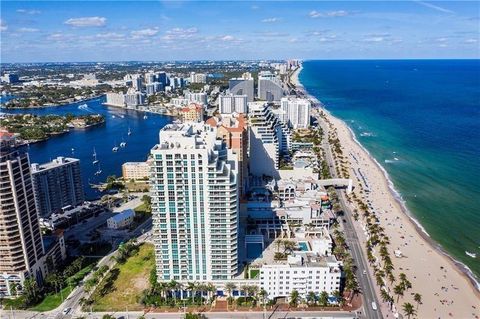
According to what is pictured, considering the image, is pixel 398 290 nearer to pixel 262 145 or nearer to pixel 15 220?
pixel 262 145

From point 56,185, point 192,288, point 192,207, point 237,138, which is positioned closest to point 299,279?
point 192,288

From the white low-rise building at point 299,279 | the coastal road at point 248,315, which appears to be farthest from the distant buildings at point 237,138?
the coastal road at point 248,315

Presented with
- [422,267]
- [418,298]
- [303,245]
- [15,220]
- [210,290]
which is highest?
[15,220]

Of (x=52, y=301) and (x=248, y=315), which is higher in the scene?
(x=52, y=301)

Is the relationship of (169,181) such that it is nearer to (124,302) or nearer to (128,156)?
(124,302)

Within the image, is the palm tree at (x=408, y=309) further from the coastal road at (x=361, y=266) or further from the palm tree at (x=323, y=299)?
the palm tree at (x=323, y=299)

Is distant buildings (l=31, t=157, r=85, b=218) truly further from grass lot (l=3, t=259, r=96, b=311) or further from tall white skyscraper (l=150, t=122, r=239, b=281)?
tall white skyscraper (l=150, t=122, r=239, b=281)
